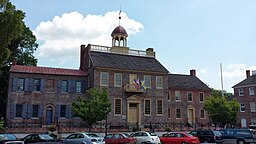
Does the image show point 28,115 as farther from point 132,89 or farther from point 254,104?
point 254,104

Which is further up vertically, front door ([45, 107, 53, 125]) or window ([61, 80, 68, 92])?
window ([61, 80, 68, 92])

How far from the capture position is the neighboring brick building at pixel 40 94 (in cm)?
3359

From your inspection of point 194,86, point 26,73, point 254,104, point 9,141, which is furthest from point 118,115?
point 254,104

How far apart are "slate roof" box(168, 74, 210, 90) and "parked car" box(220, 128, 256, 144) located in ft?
66.5

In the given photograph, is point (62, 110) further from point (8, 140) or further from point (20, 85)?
point (8, 140)

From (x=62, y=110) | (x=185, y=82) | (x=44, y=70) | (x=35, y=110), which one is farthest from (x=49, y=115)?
(x=185, y=82)

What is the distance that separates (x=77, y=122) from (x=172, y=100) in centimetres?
1590

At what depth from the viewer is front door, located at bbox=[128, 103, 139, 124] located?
38.1 meters

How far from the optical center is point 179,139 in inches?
874

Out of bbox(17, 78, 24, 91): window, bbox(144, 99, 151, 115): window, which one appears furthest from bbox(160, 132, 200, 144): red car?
bbox(17, 78, 24, 91): window

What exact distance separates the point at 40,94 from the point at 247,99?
35500 millimetres

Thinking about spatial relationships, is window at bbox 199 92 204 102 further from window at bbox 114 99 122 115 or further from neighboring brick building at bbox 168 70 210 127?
window at bbox 114 99 122 115

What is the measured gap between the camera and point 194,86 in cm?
4738

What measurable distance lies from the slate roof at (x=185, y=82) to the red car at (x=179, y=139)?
73.9 ft
